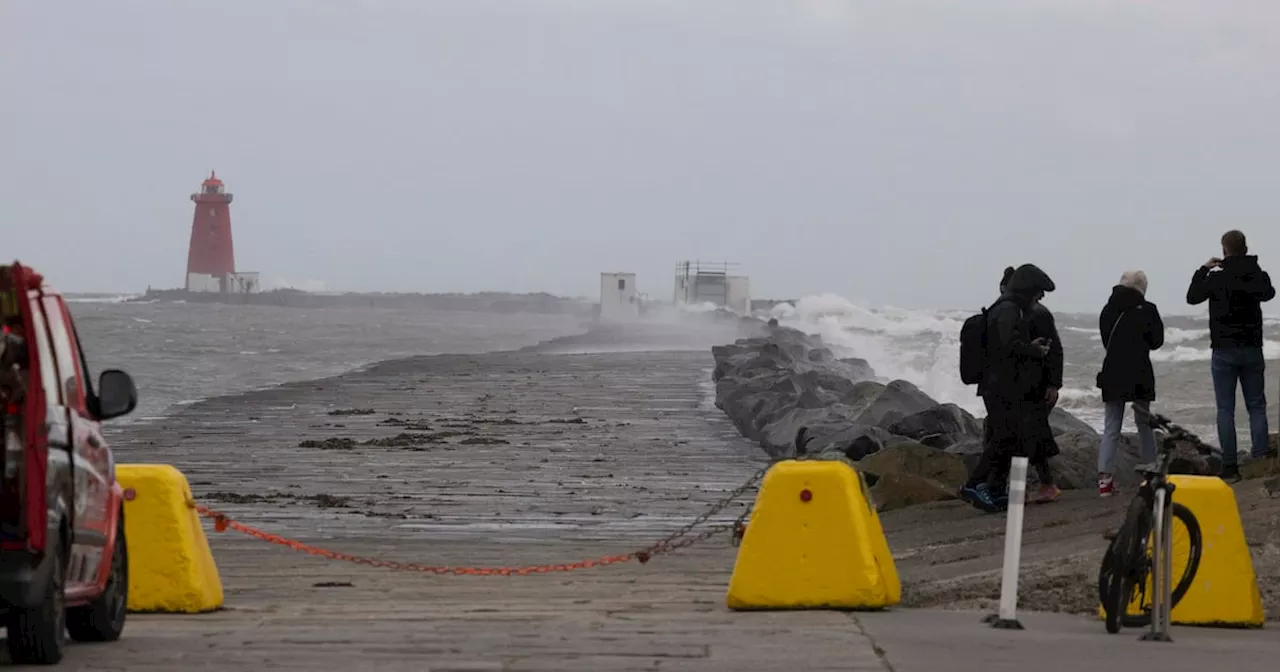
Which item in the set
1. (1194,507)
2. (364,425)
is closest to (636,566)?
(1194,507)

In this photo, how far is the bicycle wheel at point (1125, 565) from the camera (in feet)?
28.2

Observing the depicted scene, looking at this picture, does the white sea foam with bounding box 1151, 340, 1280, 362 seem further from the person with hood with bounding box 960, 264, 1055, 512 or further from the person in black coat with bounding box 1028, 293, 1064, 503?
the person with hood with bounding box 960, 264, 1055, 512

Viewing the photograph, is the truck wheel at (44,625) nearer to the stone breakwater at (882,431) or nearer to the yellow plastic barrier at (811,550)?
the yellow plastic barrier at (811,550)

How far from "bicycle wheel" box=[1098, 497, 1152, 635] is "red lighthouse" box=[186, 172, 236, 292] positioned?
131898mm

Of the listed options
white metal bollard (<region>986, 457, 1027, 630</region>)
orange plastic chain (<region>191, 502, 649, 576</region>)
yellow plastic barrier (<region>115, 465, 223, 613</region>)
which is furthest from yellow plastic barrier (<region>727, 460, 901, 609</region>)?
yellow plastic barrier (<region>115, 465, 223, 613</region>)

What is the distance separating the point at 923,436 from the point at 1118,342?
21.4 ft

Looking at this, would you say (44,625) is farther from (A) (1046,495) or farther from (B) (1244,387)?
(B) (1244,387)

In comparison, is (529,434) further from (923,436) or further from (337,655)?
(337,655)

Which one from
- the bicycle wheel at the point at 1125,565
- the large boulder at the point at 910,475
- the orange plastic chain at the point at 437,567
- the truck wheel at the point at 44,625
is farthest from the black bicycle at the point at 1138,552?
the large boulder at the point at 910,475

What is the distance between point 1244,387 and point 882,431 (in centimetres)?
605

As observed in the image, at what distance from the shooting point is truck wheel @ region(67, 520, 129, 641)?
26.6 feet

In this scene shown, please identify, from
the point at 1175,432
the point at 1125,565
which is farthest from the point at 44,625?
the point at 1175,432

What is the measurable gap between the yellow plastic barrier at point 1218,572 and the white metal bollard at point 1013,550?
97cm

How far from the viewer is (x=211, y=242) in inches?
5709
